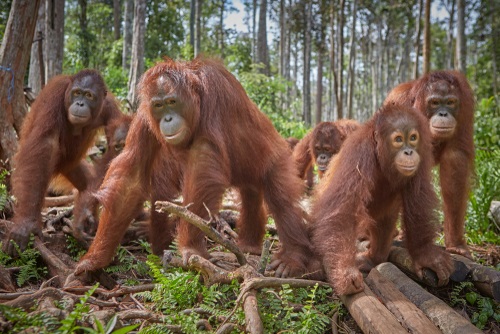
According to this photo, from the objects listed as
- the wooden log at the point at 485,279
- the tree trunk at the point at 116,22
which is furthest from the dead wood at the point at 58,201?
the tree trunk at the point at 116,22

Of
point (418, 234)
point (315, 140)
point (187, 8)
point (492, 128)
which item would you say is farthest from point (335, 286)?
point (187, 8)

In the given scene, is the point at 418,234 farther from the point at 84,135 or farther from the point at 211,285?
the point at 84,135

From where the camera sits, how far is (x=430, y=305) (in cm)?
272

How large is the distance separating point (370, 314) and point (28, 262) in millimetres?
2298

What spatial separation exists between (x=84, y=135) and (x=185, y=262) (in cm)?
224

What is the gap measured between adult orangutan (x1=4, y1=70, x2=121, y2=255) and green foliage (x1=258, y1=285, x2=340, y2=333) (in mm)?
1936

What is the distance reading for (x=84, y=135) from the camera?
14.6 feet

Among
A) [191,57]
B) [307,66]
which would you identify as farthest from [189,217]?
[307,66]

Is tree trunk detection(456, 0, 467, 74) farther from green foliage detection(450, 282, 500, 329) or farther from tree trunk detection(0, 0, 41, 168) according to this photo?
tree trunk detection(0, 0, 41, 168)

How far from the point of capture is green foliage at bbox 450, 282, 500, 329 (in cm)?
301

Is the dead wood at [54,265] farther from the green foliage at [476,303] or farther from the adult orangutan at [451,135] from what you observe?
the adult orangutan at [451,135]

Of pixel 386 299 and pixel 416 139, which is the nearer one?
pixel 386 299

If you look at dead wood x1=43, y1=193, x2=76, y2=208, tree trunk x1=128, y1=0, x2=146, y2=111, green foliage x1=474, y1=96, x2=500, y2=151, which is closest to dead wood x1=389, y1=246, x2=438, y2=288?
dead wood x1=43, y1=193, x2=76, y2=208

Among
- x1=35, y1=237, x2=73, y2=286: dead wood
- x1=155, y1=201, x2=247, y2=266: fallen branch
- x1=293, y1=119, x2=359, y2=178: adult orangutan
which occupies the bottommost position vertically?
x1=35, y1=237, x2=73, y2=286: dead wood
